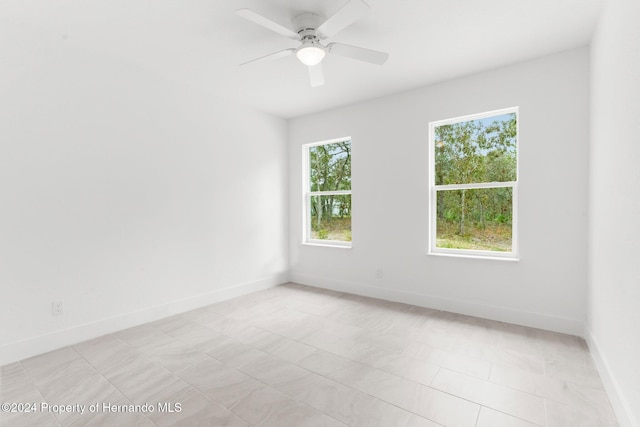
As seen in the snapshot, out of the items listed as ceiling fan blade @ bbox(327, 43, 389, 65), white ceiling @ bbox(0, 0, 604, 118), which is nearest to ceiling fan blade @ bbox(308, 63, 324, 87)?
ceiling fan blade @ bbox(327, 43, 389, 65)

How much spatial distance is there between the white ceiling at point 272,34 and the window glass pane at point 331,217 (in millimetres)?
1840

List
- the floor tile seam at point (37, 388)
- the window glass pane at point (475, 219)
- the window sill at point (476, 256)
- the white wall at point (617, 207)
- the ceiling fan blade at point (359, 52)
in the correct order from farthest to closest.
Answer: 1. the window glass pane at point (475, 219)
2. the window sill at point (476, 256)
3. the ceiling fan blade at point (359, 52)
4. the floor tile seam at point (37, 388)
5. the white wall at point (617, 207)

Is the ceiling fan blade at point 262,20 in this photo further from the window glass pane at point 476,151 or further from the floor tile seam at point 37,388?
the floor tile seam at point 37,388

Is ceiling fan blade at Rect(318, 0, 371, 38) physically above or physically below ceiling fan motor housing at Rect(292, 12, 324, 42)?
below

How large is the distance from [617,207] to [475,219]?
1635mm

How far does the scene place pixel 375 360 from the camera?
2.39 metres

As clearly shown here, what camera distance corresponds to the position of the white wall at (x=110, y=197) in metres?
2.45

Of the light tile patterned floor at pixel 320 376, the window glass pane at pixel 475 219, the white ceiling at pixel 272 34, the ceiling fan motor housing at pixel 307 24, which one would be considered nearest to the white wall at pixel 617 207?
the light tile patterned floor at pixel 320 376

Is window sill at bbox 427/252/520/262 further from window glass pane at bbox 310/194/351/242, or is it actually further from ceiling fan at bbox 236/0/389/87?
ceiling fan at bbox 236/0/389/87

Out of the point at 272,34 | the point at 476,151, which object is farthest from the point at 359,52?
the point at 476,151

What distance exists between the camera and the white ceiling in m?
2.18

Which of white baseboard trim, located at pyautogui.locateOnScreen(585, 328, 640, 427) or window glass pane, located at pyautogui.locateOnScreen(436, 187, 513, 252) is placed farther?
window glass pane, located at pyautogui.locateOnScreen(436, 187, 513, 252)

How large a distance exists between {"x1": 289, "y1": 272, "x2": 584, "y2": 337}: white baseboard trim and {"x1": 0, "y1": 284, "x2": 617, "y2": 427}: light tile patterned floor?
0.13 meters

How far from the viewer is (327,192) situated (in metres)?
4.70
